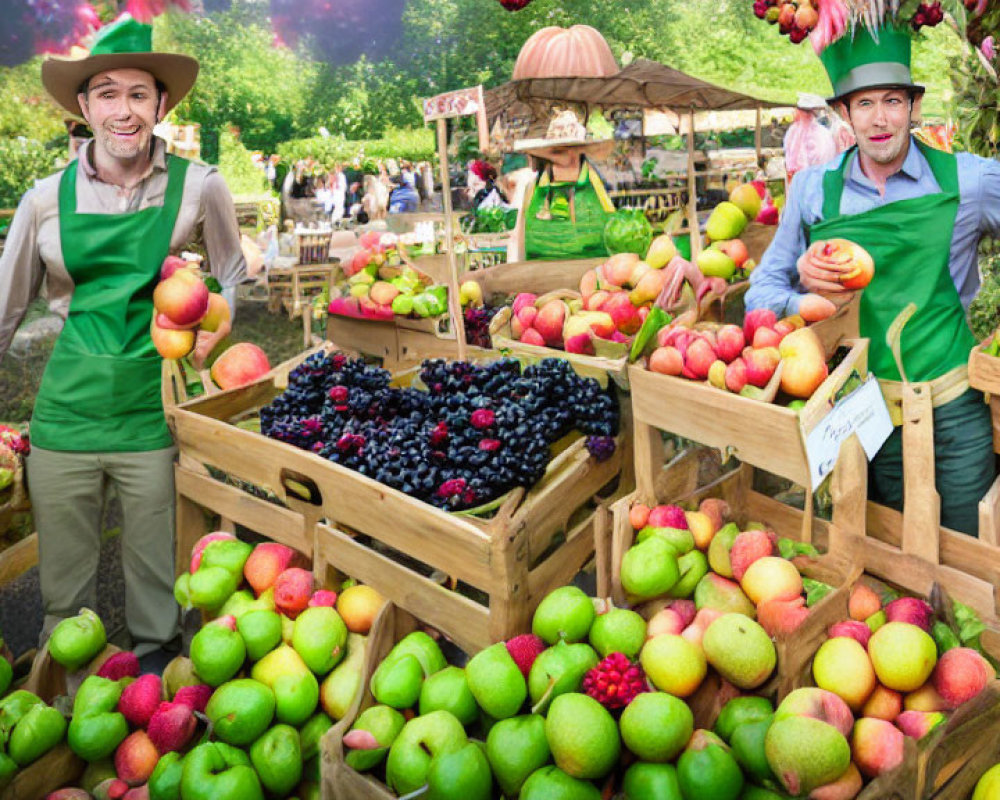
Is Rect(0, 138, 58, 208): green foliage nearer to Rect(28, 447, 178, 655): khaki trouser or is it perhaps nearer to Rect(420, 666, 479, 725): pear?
Rect(28, 447, 178, 655): khaki trouser

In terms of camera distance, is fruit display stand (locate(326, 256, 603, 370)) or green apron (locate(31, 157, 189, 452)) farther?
fruit display stand (locate(326, 256, 603, 370))

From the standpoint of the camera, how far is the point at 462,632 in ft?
5.21

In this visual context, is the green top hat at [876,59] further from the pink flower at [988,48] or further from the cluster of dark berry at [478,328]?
the cluster of dark berry at [478,328]

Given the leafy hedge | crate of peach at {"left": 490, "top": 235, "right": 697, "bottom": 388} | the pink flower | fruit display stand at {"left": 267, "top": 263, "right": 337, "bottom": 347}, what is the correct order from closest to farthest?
1. crate of peach at {"left": 490, "top": 235, "right": 697, "bottom": 388}
2. the pink flower
3. fruit display stand at {"left": 267, "top": 263, "right": 337, "bottom": 347}
4. the leafy hedge

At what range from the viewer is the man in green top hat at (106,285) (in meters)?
2.19

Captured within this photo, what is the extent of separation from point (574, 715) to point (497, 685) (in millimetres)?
156

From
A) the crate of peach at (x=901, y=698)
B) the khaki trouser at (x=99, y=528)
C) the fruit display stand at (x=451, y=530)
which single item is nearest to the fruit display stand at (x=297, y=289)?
the khaki trouser at (x=99, y=528)

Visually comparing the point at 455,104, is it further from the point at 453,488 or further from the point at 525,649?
the point at 525,649

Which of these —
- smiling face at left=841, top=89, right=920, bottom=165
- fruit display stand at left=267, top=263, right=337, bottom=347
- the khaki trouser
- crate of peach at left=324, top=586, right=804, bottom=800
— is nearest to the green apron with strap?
smiling face at left=841, top=89, right=920, bottom=165

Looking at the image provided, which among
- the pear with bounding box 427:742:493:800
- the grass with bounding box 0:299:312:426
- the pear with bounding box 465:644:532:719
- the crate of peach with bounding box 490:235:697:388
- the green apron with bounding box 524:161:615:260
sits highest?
the green apron with bounding box 524:161:615:260

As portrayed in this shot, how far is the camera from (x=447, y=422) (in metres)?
1.80

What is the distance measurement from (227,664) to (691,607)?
0.88 m

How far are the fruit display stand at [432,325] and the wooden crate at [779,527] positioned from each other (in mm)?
A: 1192

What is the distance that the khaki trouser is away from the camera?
7.67ft
